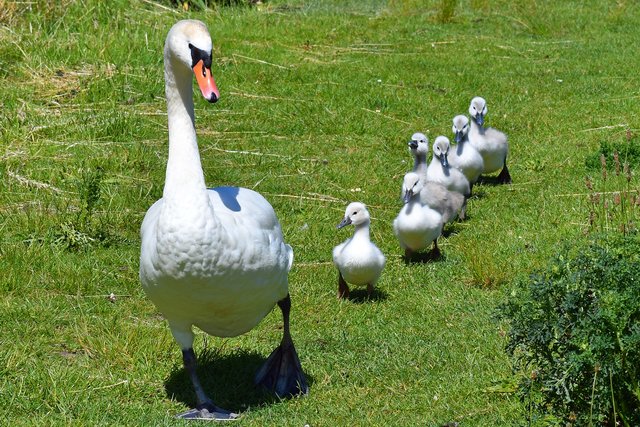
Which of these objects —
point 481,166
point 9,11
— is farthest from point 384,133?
point 9,11

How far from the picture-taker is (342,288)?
739 cm

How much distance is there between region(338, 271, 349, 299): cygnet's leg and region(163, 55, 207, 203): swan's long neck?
86.7 inches

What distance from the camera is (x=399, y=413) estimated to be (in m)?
5.43

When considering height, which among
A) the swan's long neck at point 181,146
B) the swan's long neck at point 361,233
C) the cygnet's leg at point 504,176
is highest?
the swan's long neck at point 181,146

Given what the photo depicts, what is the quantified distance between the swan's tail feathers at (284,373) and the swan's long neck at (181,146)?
1.15 metres

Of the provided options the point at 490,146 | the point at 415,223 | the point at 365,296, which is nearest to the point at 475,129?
the point at 490,146

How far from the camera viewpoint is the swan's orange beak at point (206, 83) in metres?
4.92

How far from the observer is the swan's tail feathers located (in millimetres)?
5746

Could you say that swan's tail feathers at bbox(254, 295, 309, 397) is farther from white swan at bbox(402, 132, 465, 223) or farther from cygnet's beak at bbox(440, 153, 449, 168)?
cygnet's beak at bbox(440, 153, 449, 168)

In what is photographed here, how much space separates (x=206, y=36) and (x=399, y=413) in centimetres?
212

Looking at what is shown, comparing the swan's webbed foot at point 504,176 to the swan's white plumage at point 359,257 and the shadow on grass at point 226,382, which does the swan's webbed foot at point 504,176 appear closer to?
the swan's white plumage at point 359,257

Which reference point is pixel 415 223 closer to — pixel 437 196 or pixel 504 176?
pixel 437 196

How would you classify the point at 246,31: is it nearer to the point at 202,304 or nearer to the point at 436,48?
the point at 436,48

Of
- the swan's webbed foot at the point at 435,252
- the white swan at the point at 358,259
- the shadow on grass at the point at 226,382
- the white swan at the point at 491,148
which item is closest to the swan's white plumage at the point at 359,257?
the white swan at the point at 358,259
